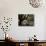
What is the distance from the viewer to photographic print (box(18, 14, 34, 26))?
509cm

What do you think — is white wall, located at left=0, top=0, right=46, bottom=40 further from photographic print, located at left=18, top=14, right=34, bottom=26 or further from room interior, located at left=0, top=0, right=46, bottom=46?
photographic print, located at left=18, top=14, right=34, bottom=26

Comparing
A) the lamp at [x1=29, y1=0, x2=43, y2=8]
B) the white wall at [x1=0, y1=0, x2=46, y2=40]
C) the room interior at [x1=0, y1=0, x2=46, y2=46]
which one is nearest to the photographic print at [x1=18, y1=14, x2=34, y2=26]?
the room interior at [x1=0, y1=0, x2=46, y2=46]

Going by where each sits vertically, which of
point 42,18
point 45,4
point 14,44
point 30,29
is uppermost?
point 45,4

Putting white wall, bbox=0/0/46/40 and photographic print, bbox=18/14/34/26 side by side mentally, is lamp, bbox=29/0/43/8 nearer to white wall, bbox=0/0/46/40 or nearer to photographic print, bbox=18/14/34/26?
white wall, bbox=0/0/46/40

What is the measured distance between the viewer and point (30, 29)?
507 centimetres

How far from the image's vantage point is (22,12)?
5094 millimetres

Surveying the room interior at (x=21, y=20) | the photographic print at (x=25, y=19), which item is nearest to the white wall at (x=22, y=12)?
the room interior at (x=21, y=20)

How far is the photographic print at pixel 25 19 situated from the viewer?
509 centimetres

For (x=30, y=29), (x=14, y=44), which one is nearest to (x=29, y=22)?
(x=30, y=29)

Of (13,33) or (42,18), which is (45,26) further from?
(13,33)

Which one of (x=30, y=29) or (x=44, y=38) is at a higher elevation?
(x=30, y=29)

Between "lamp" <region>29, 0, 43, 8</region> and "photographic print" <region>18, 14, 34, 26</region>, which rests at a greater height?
"lamp" <region>29, 0, 43, 8</region>

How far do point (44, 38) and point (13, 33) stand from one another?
1180mm

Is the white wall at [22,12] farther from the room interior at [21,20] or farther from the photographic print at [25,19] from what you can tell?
the photographic print at [25,19]
